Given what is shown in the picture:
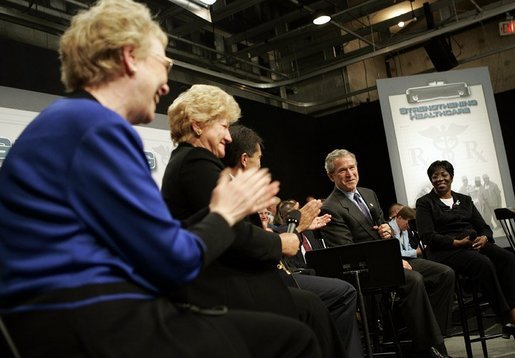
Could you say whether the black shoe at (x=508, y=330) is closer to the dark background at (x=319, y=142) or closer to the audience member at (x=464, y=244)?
the audience member at (x=464, y=244)

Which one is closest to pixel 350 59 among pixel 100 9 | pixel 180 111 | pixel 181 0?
pixel 181 0

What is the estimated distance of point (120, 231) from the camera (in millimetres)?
1119

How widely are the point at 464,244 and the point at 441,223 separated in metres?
0.29

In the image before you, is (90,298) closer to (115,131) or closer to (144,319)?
(144,319)

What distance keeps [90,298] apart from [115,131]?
12.9 inches

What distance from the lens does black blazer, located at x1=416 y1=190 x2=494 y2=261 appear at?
462 cm

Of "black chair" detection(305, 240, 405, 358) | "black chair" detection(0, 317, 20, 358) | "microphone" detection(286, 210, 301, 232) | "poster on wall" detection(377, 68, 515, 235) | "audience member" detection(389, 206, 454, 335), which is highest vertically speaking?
"poster on wall" detection(377, 68, 515, 235)

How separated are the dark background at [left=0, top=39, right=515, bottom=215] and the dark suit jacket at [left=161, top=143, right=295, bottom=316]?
20.0 ft

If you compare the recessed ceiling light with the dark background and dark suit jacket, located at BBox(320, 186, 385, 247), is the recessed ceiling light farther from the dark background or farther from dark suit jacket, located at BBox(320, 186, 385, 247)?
dark suit jacket, located at BBox(320, 186, 385, 247)

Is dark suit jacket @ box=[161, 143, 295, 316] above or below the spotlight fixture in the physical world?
below

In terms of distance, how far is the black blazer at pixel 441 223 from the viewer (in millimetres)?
4621

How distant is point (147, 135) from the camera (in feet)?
19.4

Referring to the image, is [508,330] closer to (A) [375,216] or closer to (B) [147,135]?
(A) [375,216]

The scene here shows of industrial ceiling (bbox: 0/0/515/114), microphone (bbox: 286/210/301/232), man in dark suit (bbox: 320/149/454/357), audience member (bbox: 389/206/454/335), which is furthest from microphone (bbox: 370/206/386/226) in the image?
industrial ceiling (bbox: 0/0/515/114)
